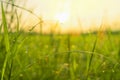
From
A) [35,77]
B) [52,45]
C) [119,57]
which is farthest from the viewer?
[52,45]

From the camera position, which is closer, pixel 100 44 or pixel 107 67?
pixel 107 67

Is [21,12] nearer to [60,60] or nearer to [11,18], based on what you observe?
[11,18]

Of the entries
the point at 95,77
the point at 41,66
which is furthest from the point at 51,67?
the point at 95,77

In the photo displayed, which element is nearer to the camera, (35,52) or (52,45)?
(35,52)

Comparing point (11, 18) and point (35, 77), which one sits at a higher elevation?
point (11, 18)

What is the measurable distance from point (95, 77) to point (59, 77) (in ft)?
0.91

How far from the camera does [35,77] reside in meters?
2.45

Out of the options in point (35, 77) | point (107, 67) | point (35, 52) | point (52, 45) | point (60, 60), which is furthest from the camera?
→ point (52, 45)

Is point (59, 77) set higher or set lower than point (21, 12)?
lower

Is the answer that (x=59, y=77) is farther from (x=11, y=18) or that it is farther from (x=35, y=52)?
(x=35, y=52)

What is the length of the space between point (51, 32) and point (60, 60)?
21.2 inches

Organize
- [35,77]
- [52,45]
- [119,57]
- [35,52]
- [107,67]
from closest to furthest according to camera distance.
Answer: [107,67] < [35,77] < [119,57] < [35,52] < [52,45]

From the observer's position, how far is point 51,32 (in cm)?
366

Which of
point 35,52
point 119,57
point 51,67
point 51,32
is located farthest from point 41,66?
point 51,32
